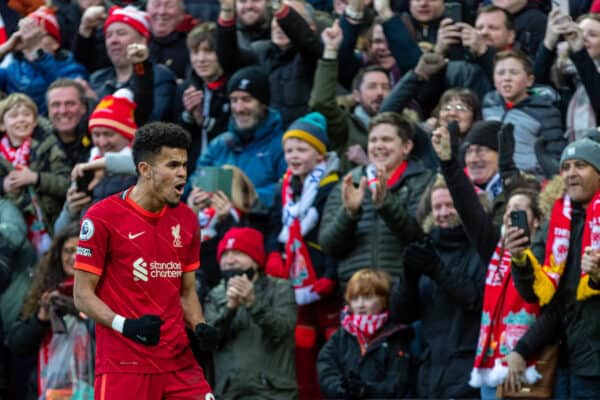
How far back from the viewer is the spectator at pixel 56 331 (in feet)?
38.9

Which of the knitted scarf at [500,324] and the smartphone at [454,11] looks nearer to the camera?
the knitted scarf at [500,324]

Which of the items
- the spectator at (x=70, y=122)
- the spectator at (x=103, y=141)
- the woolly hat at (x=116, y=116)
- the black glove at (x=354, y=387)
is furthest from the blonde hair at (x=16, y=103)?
the black glove at (x=354, y=387)

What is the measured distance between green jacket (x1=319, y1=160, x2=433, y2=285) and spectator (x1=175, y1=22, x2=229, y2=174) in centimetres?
266

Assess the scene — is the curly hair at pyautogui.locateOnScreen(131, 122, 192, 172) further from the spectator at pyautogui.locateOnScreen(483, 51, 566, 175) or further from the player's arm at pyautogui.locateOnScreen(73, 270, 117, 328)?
the spectator at pyautogui.locateOnScreen(483, 51, 566, 175)

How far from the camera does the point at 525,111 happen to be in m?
12.1

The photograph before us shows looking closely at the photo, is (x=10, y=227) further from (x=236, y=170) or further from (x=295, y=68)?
(x=295, y=68)

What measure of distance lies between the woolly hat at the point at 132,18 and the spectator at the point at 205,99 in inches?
35.5

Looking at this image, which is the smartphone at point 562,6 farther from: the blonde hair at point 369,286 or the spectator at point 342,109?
the blonde hair at point 369,286

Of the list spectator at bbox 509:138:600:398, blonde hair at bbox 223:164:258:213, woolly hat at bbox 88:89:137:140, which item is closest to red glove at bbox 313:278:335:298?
blonde hair at bbox 223:164:258:213

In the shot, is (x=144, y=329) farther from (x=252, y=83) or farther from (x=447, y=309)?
(x=252, y=83)

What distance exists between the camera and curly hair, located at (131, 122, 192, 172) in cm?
865

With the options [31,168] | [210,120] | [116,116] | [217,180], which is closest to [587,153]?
[217,180]

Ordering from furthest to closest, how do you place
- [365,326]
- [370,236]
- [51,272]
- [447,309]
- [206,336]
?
[51,272] < [370,236] < [365,326] < [447,309] < [206,336]

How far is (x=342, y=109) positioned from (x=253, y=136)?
0.85m
